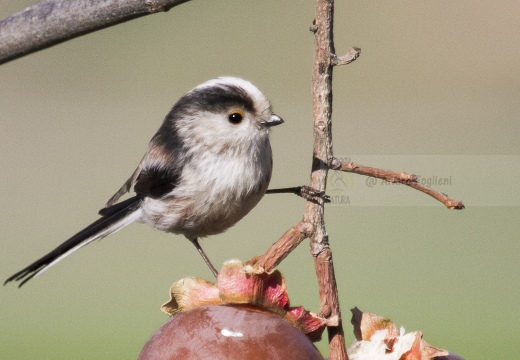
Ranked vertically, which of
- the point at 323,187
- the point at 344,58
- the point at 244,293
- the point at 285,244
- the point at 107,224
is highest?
the point at 344,58

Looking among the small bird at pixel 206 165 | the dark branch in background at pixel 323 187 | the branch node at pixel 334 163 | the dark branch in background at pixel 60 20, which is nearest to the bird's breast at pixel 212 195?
the small bird at pixel 206 165

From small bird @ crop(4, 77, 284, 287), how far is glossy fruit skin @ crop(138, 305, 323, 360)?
964 mm

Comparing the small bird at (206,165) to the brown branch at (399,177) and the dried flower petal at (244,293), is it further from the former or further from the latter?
the brown branch at (399,177)

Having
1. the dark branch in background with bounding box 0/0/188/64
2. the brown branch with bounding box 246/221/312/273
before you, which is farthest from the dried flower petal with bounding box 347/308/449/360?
the dark branch in background with bounding box 0/0/188/64

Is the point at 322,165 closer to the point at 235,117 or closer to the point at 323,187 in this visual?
the point at 323,187

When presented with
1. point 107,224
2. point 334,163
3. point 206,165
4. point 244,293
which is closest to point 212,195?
point 206,165

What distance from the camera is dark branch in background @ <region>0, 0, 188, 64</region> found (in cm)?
217

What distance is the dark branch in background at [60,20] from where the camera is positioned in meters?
2.17

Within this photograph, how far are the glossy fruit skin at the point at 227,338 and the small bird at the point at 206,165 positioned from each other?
96cm

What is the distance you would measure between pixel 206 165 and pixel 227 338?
1.43 m

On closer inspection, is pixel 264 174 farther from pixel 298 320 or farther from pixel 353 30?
pixel 353 30

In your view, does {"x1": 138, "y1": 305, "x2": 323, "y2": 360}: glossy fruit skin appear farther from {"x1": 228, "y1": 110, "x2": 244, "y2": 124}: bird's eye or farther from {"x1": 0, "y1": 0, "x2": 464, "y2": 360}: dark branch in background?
{"x1": 228, "y1": 110, "x2": 244, "y2": 124}: bird's eye

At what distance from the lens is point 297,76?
1730 cm

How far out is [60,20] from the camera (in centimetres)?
225
